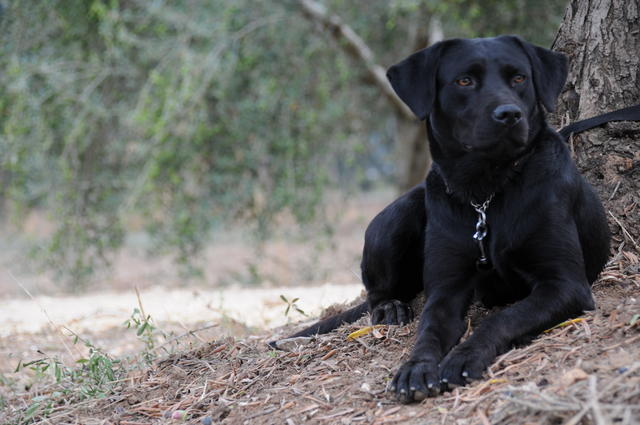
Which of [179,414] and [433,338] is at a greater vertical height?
[433,338]

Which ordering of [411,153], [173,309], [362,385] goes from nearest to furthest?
[362,385] < [173,309] < [411,153]

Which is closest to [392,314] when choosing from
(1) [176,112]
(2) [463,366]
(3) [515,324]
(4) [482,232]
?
(4) [482,232]

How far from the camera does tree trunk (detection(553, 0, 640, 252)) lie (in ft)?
12.3

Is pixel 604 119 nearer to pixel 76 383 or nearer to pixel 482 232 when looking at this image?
pixel 482 232

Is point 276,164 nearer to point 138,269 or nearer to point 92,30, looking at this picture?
point 92,30

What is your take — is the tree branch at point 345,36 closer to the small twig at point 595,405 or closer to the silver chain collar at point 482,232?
the silver chain collar at point 482,232

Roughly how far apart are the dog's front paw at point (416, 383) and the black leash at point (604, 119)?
190 cm

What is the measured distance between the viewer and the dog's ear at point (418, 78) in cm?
328

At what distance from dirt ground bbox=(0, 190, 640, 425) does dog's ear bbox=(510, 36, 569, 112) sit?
94cm

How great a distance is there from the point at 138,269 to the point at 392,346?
11.4 metres

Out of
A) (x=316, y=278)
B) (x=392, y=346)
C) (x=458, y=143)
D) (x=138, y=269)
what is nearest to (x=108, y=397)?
(x=392, y=346)

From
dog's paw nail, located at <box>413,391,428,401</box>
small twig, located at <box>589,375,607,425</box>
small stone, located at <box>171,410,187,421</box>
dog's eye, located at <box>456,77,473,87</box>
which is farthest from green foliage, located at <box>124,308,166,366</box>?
small twig, located at <box>589,375,607,425</box>

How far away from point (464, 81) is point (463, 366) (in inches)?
53.5

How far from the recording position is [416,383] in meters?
2.46
